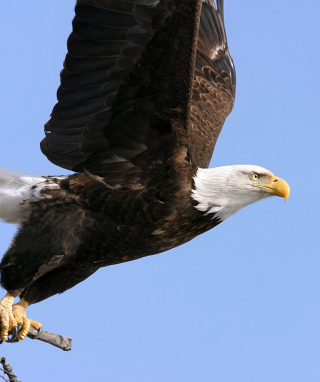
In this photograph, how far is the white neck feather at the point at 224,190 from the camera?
21.6ft

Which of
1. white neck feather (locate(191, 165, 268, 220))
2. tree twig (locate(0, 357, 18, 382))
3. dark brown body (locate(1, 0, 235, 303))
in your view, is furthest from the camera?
white neck feather (locate(191, 165, 268, 220))

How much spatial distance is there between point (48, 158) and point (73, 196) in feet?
1.68

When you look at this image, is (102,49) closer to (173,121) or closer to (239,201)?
(173,121)

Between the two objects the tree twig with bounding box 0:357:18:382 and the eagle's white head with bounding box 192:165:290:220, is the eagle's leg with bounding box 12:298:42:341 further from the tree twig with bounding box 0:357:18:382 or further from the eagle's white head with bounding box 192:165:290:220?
the eagle's white head with bounding box 192:165:290:220

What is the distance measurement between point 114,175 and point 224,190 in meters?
0.84

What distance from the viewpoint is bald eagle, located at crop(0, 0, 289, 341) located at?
6316 mm

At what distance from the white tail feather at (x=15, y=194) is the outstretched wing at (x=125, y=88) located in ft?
0.89

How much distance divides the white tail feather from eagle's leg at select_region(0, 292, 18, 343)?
0.60 metres

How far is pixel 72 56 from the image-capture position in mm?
6520

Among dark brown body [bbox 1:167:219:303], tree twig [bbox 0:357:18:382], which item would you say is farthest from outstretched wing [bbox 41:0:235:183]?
tree twig [bbox 0:357:18:382]

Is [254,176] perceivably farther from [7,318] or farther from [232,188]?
[7,318]

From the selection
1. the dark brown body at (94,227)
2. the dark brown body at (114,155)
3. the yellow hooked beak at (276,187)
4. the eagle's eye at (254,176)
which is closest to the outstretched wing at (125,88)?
the dark brown body at (114,155)

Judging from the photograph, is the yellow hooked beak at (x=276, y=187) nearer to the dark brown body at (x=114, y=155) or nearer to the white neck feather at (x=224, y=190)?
the white neck feather at (x=224, y=190)

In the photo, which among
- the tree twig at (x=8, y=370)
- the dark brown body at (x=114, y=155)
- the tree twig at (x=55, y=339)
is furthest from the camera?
the tree twig at (x=55, y=339)
